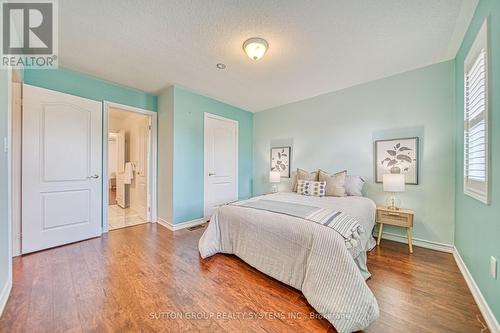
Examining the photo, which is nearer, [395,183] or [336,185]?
[395,183]

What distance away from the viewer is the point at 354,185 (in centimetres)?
310

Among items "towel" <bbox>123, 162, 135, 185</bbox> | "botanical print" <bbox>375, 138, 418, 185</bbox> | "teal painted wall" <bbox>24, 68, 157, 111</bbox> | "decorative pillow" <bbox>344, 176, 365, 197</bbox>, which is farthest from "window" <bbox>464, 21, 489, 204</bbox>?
"towel" <bbox>123, 162, 135, 185</bbox>

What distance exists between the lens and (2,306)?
148 cm

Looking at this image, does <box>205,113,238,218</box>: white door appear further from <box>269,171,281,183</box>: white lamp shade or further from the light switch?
the light switch

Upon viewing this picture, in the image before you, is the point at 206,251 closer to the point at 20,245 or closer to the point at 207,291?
the point at 207,291

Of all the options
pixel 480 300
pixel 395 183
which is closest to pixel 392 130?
pixel 395 183

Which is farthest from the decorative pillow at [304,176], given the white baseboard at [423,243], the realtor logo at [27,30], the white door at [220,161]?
the realtor logo at [27,30]

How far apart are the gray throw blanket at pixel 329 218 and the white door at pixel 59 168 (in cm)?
245

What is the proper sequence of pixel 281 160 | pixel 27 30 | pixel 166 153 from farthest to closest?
pixel 281 160 → pixel 166 153 → pixel 27 30

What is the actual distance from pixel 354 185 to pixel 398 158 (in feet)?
2.33

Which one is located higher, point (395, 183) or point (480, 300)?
point (395, 183)

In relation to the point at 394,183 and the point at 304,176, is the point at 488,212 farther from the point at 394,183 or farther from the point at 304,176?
the point at 304,176

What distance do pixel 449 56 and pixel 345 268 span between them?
9.63 ft

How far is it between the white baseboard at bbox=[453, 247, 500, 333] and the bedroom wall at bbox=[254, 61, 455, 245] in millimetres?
678
